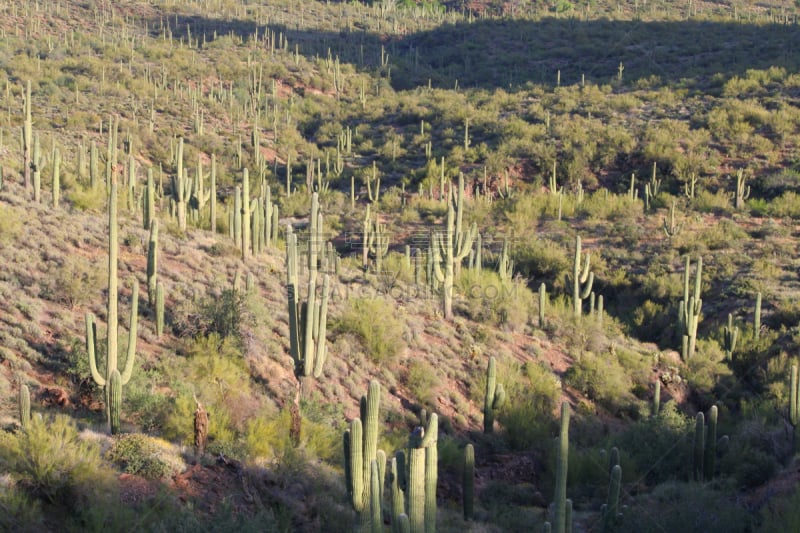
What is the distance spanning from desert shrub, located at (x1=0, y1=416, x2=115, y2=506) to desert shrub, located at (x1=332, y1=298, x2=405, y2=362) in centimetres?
787

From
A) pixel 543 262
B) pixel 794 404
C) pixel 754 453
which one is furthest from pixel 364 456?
pixel 543 262

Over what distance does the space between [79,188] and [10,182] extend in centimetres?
167

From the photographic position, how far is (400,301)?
19500 mm

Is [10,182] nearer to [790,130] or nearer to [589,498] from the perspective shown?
[589,498]

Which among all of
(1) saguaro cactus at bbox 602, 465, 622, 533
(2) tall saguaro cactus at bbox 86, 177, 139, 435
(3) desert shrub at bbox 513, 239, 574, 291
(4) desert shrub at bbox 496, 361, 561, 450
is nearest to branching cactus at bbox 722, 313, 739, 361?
(4) desert shrub at bbox 496, 361, 561, 450

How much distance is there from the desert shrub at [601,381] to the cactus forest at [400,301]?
7 cm

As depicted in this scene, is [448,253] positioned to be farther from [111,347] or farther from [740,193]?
[740,193]

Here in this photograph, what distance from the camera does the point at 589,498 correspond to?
42.1ft

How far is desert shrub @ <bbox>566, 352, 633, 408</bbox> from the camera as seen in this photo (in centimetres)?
1741

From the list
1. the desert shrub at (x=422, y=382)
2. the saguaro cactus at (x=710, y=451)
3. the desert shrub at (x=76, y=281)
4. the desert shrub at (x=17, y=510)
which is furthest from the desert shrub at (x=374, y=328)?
the desert shrub at (x=17, y=510)

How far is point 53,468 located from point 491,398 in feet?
27.2

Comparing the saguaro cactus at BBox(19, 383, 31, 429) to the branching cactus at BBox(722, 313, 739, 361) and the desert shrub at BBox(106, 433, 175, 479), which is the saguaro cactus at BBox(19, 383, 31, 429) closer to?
the desert shrub at BBox(106, 433, 175, 479)

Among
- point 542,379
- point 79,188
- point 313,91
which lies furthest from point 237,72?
point 542,379

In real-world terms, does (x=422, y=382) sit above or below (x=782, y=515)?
below
